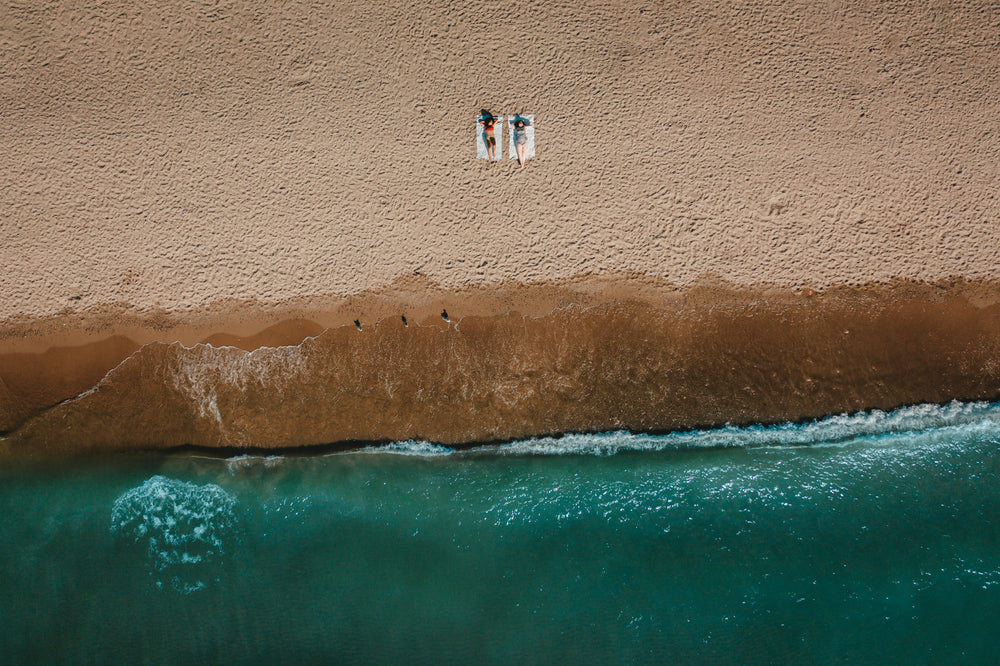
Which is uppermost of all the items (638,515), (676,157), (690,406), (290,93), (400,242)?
(290,93)

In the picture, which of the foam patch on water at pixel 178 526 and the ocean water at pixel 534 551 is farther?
the foam patch on water at pixel 178 526

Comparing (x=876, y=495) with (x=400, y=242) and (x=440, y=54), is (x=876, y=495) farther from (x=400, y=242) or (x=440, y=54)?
(x=440, y=54)

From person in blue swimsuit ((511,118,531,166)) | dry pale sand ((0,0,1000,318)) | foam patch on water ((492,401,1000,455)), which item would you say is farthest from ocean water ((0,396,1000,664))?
person in blue swimsuit ((511,118,531,166))

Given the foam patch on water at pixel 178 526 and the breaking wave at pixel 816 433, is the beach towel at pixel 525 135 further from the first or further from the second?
the foam patch on water at pixel 178 526

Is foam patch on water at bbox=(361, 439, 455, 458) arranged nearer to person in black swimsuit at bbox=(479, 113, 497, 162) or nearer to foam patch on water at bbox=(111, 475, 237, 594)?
foam patch on water at bbox=(111, 475, 237, 594)

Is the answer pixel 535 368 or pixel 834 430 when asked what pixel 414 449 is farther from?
pixel 834 430

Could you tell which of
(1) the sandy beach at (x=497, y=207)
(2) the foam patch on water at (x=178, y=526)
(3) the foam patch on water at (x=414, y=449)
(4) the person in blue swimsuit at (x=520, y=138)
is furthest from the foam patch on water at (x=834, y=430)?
(2) the foam patch on water at (x=178, y=526)

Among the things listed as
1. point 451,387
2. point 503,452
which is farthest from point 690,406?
point 451,387

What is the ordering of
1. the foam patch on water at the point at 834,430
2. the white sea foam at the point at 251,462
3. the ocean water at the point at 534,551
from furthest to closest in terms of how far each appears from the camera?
the white sea foam at the point at 251,462 < the foam patch on water at the point at 834,430 < the ocean water at the point at 534,551
